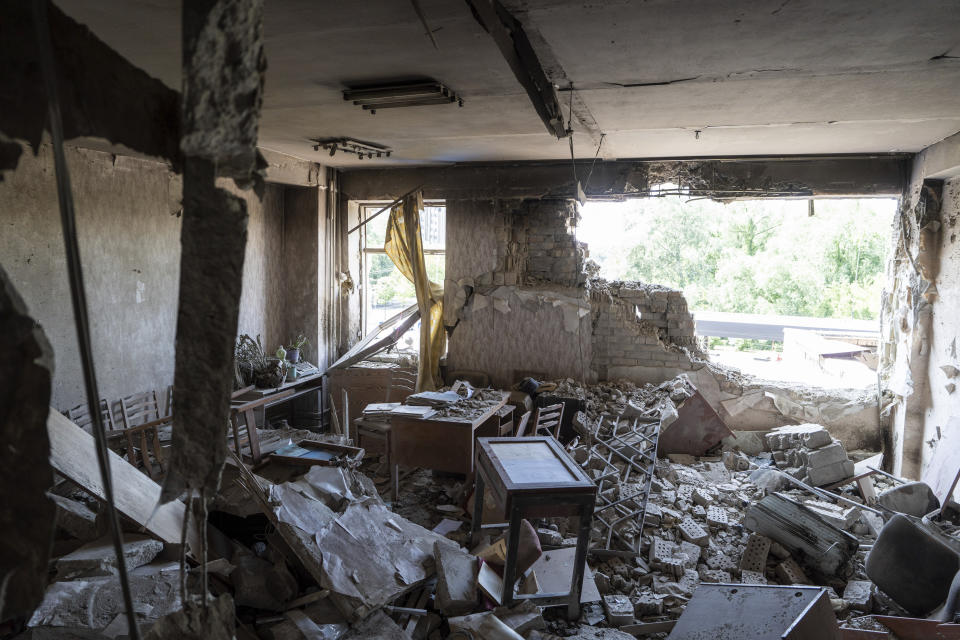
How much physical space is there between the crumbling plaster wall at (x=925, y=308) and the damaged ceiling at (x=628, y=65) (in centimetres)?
57

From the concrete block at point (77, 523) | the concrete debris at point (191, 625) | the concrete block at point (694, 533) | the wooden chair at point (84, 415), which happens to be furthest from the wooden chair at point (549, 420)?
the concrete debris at point (191, 625)

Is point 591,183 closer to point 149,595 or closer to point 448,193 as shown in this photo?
point 448,193

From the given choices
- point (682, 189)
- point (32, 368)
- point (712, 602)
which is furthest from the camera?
point (682, 189)

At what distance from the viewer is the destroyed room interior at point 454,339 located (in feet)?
4.06

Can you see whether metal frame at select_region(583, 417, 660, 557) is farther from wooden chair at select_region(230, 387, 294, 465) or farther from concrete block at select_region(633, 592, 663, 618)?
wooden chair at select_region(230, 387, 294, 465)

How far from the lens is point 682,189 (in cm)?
689

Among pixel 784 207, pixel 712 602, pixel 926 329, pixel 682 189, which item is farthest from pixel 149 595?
pixel 784 207

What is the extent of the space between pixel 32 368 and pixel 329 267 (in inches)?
277

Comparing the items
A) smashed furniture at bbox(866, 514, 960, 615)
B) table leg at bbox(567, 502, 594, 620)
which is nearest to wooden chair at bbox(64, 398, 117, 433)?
table leg at bbox(567, 502, 594, 620)

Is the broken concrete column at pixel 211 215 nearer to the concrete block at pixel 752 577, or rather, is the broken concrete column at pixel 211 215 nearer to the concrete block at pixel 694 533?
the concrete block at pixel 752 577

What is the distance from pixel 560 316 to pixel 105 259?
192 inches

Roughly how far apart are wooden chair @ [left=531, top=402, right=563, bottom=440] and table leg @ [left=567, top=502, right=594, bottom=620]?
2.07 meters

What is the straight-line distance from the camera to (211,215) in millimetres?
1208

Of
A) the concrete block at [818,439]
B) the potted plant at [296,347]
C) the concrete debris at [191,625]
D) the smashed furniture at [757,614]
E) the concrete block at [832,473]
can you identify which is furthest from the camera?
the potted plant at [296,347]
